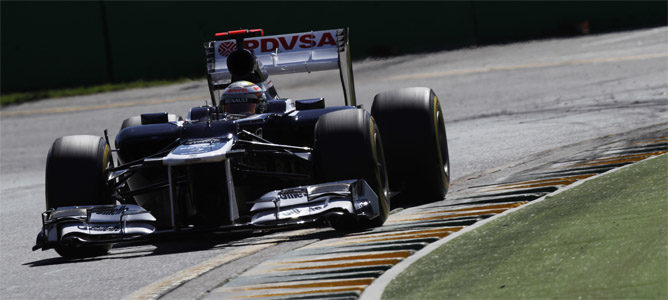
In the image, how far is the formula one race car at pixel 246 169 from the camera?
8539mm

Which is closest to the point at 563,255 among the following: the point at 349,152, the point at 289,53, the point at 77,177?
the point at 349,152

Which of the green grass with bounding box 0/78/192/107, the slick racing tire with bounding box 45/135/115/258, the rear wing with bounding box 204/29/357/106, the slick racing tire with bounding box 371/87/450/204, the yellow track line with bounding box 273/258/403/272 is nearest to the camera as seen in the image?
the yellow track line with bounding box 273/258/403/272

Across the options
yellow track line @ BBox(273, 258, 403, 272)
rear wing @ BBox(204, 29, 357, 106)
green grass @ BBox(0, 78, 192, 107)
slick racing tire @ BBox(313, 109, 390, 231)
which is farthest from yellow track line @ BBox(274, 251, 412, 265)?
green grass @ BBox(0, 78, 192, 107)

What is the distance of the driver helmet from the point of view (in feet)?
33.5

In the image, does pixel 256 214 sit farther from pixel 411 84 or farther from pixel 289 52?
pixel 411 84

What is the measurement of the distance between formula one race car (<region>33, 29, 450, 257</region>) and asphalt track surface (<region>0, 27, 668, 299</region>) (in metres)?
0.27

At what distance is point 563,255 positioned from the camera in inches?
254

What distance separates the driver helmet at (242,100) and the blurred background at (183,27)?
16.0m

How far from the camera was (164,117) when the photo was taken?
1015 cm

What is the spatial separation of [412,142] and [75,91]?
18.1m

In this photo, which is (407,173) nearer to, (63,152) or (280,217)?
(280,217)

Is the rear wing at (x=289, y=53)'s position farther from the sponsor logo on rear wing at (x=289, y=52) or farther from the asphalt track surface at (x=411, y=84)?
the asphalt track surface at (x=411, y=84)

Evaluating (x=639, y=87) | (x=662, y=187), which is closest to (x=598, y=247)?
(x=662, y=187)

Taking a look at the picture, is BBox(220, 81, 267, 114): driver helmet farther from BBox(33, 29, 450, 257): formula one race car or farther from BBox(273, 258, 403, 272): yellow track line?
BBox(273, 258, 403, 272): yellow track line
